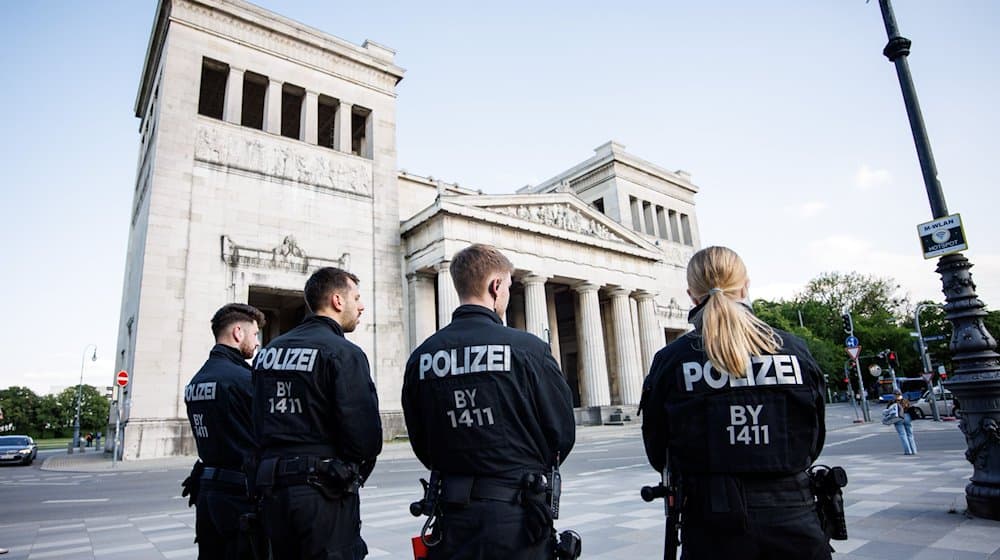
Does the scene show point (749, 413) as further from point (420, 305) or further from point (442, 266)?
point (420, 305)

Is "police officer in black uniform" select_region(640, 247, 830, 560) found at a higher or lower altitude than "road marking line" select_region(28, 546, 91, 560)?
higher

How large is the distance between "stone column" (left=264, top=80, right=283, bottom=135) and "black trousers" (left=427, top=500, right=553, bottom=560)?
28.6m

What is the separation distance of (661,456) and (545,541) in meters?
0.82

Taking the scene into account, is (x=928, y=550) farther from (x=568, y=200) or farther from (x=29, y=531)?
(x=568, y=200)

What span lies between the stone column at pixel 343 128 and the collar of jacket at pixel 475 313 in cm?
2877

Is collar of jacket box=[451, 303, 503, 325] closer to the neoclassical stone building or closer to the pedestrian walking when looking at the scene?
the pedestrian walking

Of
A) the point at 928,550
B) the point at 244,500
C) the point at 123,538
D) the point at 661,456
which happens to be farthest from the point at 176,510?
the point at 928,550

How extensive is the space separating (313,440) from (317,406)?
0.64 ft

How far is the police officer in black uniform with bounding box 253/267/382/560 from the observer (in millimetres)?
2990

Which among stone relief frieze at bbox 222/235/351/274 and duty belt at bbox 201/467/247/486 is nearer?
duty belt at bbox 201/467/247/486

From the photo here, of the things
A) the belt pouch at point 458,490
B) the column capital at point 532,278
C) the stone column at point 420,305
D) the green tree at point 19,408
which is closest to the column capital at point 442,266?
the stone column at point 420,305

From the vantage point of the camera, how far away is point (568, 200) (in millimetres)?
33875

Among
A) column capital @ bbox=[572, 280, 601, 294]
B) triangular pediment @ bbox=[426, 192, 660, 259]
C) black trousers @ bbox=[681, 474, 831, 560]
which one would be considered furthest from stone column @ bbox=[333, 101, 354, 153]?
black trousers @ bbox=[681, 474, 831, 560]

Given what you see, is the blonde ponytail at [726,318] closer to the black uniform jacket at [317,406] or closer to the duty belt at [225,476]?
the black uniform jacket at [317,406]
